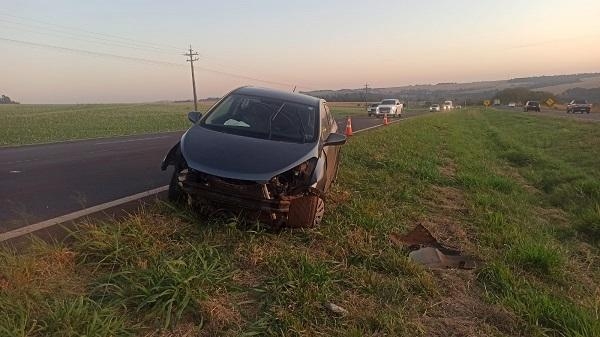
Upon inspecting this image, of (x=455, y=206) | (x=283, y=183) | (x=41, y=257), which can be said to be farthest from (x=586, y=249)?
(x=41, y=257)

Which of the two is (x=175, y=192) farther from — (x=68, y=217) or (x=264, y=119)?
(x=264, y=119)

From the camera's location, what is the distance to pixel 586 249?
5785 millimetres

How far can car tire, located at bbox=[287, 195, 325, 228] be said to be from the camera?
4676 millimetres

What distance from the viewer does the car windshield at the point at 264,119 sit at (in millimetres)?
5652

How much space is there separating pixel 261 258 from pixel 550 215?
5.68 meters

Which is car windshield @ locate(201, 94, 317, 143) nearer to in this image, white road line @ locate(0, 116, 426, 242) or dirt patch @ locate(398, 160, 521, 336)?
white road line @ locate(0, 116, 426, 242)

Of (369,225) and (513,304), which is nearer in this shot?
(513,304)

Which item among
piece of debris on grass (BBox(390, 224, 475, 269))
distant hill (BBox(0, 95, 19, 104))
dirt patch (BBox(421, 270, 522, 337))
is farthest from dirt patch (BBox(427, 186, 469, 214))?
distant hill (BBox(0, 95, 19, 104))

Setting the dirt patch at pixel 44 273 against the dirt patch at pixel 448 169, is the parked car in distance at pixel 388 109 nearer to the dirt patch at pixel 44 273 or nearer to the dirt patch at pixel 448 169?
the dirt patch at pixel 448 169

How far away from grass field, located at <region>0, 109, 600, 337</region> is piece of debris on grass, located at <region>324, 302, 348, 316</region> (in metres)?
0.04

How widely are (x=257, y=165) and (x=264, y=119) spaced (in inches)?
58.1

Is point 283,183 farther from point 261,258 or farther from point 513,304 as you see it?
point 513,304

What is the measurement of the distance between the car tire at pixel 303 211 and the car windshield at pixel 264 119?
95 cm

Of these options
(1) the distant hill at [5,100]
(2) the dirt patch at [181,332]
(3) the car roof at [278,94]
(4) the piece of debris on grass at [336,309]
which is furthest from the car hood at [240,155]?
(1) the distant hill at [5,100]
